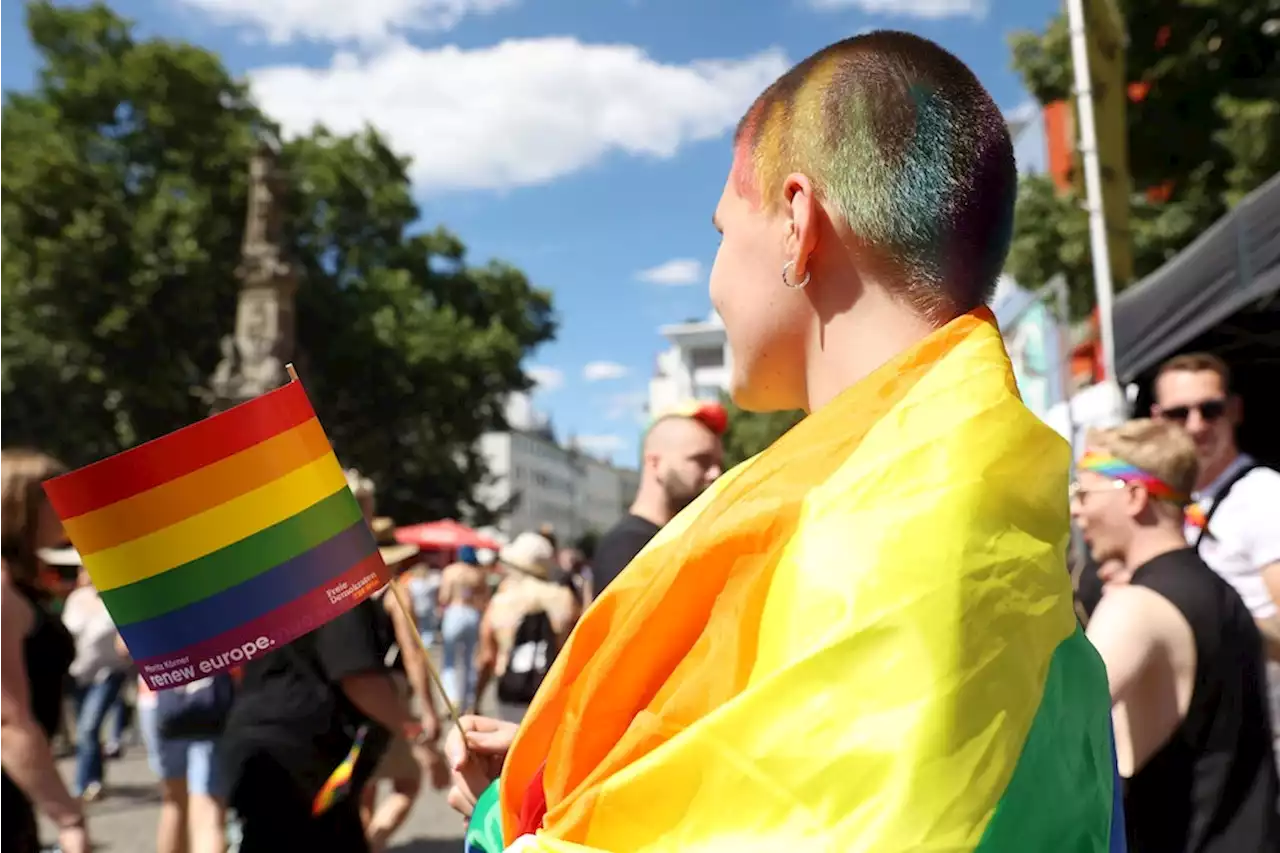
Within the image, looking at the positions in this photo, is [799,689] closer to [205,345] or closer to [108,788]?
[108,788]

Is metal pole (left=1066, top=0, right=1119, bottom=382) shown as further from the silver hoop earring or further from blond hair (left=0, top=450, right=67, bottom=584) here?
the silver hoop earring

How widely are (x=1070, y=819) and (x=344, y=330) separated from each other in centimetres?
2702

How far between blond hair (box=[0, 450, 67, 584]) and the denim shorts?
1.43m

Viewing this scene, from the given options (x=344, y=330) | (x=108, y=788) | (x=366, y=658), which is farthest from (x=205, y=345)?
(x=366, y=658)

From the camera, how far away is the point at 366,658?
3752mm

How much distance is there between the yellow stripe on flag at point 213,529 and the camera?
5.66ft

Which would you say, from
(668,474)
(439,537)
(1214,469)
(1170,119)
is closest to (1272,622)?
(1214,469)

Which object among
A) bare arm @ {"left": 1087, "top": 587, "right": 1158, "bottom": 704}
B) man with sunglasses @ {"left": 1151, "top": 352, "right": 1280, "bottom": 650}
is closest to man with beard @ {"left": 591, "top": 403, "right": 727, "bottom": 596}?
man with sunglasses @ {"left": 1151, "top": 352, "right": 1280, "bottom": 650}

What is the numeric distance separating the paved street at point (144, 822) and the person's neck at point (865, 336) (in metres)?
5.83

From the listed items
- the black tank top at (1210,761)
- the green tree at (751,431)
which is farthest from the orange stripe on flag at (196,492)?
the green tree at (751,431)

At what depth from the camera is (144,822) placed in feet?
24.4

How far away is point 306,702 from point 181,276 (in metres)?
22.5

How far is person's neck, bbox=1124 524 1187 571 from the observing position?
8.18 ft

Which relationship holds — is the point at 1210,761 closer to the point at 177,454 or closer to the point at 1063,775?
the point at 1063,775
